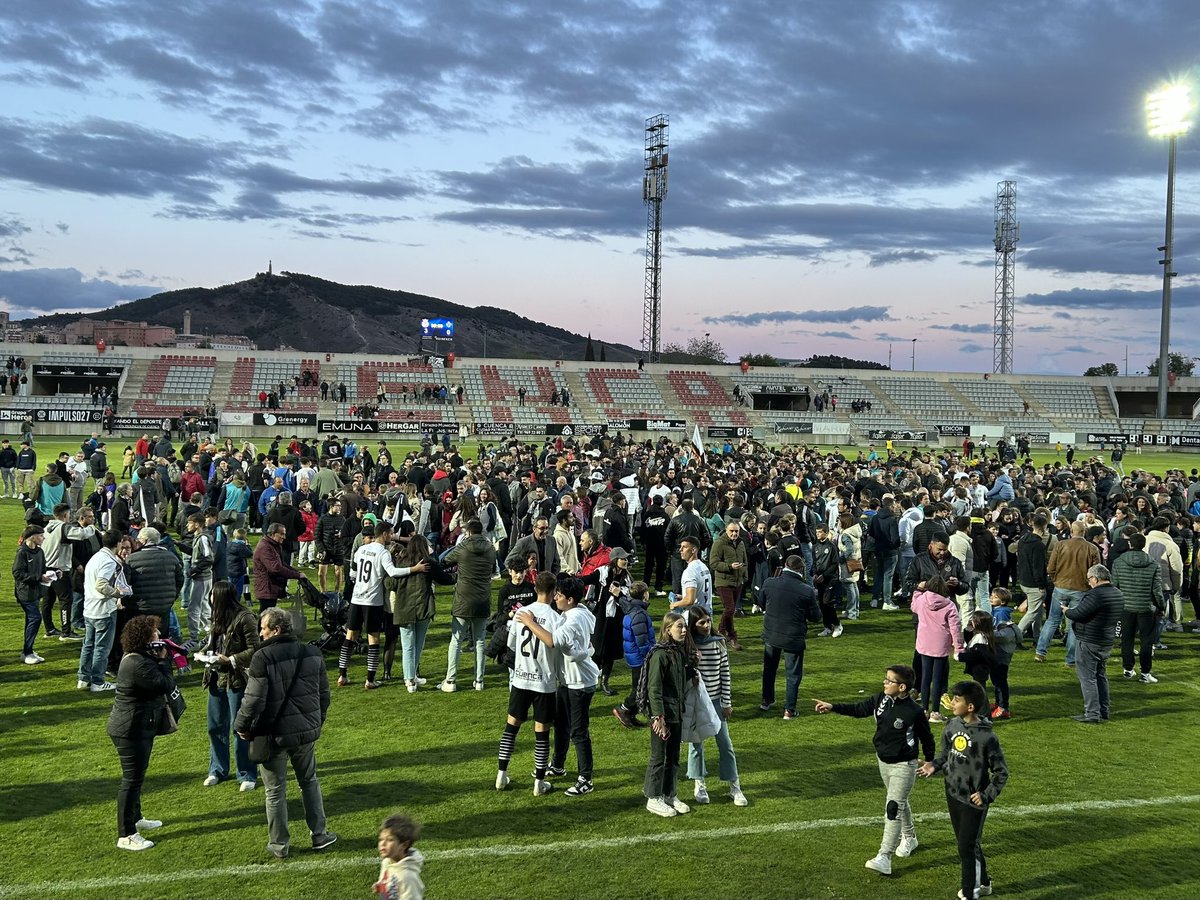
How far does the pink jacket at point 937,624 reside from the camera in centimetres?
873

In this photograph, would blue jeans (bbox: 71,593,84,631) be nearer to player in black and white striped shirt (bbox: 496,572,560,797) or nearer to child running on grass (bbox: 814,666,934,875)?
player in black and white striped shirt (bbox: 496,572,560,797)

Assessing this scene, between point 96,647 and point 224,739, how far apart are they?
291cm

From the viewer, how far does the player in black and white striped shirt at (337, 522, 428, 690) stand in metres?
9.27

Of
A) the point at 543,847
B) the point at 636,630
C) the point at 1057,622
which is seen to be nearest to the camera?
the point at 543,847

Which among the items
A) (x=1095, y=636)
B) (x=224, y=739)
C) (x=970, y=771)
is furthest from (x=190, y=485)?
(x=970, y=771)

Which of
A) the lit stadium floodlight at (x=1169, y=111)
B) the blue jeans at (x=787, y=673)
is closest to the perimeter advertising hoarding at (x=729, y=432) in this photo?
the lit stadium floodlight at (x=1169, y=111)

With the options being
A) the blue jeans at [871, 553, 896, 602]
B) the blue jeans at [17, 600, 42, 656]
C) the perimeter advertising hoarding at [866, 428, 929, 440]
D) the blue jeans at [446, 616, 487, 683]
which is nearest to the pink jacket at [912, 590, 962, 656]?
the blue jeans at [446, 616, 487, 683]

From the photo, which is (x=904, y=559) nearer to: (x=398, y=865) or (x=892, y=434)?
(x=398, y=865)

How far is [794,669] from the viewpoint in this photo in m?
8.97

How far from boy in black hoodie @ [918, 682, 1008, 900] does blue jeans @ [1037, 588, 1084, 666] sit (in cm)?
589

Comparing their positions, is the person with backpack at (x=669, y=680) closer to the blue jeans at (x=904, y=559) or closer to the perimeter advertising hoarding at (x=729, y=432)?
the blue jeans at (x=904, y=559)

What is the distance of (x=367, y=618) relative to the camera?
31.7 ft

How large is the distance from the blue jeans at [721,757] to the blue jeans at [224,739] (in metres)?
3.39

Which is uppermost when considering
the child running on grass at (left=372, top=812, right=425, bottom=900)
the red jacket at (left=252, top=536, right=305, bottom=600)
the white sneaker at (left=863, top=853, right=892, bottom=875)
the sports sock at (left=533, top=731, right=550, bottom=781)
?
the red jacket at (left=252, top=536, right=305, bottom=600)
